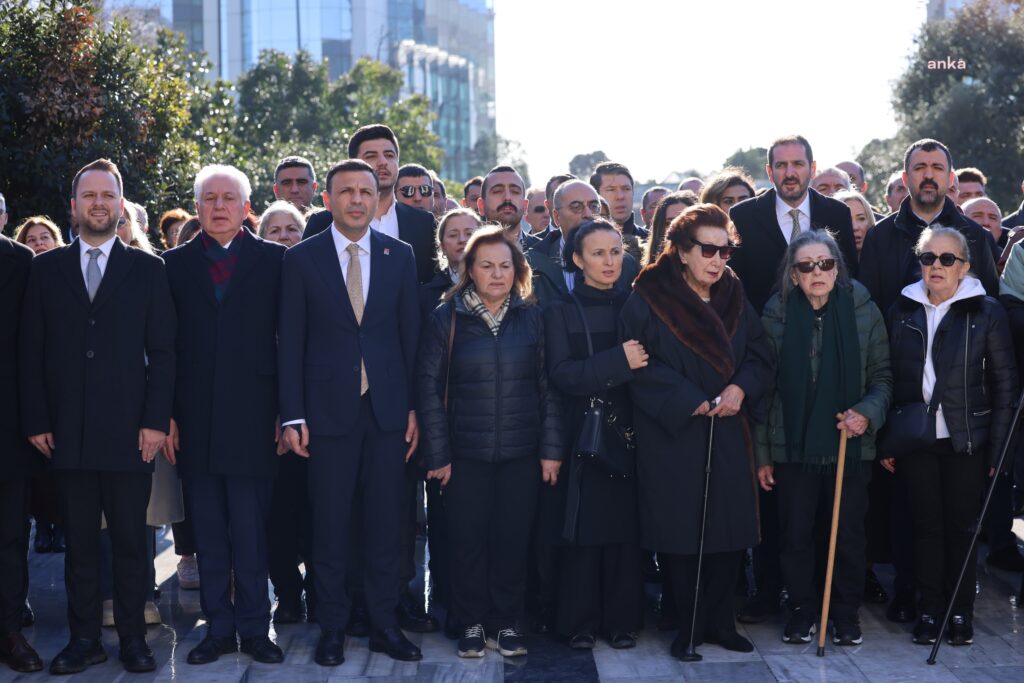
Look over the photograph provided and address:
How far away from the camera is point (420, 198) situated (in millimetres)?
8672

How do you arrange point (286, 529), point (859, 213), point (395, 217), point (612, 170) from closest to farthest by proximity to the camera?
point (286, 529)
point (395, 217)
point (859, 213)
point (612, 170)

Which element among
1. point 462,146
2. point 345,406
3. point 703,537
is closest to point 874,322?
point 703,537

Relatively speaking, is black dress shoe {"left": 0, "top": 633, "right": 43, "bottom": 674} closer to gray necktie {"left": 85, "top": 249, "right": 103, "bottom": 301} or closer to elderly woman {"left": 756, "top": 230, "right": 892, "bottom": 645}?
gray necktie {"left": 85, "top": 249, "right": 103, "bottom": 301}

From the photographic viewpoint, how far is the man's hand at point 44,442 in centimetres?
605

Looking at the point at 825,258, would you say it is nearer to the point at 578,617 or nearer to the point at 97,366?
the point at 578,617

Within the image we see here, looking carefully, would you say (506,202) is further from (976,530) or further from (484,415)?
(976,530)

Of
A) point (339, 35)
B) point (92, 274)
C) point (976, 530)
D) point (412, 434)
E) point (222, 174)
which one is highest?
point (339, 35)

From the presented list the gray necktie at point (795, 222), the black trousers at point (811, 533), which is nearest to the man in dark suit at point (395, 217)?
the gray necktie at point (795, 222)

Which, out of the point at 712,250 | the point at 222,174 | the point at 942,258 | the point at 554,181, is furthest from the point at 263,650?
the point at 554,181

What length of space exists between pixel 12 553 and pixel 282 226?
2.38 metres

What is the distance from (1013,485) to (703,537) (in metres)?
2.81

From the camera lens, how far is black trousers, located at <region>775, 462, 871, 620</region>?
253 inches

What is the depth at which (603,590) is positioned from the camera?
21.3 feet

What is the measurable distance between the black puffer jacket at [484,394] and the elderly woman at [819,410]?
3.73 feet
